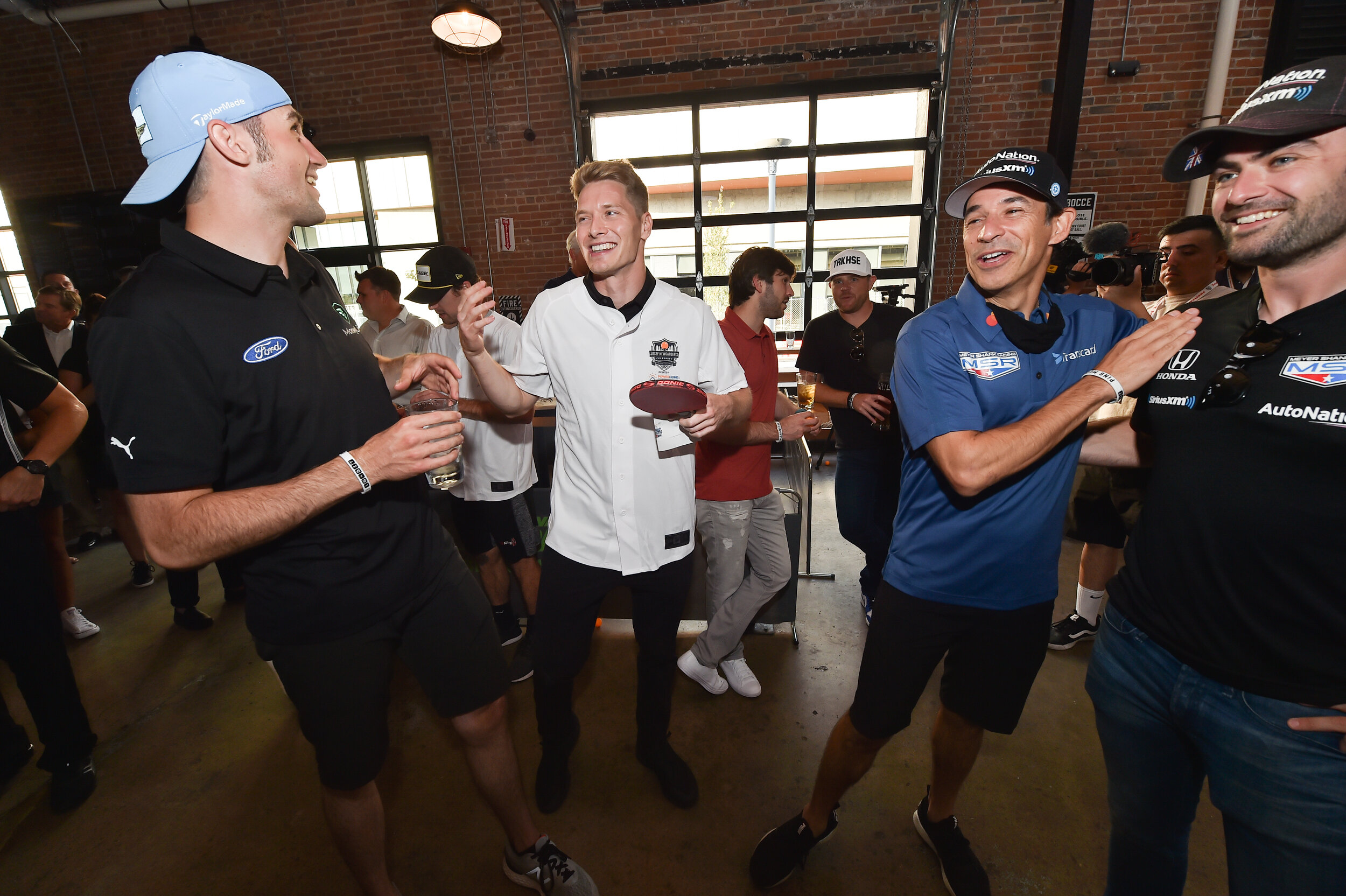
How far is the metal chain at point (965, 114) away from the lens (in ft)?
17.2

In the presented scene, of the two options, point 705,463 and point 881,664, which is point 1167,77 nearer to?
point 705,463

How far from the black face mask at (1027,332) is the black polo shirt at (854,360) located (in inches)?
55.8

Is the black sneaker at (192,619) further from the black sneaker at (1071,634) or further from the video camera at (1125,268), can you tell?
the video camera at (1125,268)

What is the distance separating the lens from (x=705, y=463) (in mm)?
2533

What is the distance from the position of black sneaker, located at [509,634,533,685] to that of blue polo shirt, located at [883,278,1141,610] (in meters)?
2.06

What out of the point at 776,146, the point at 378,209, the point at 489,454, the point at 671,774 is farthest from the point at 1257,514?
the point at 378,209

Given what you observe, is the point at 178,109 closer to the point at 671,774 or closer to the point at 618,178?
the point at 618,178

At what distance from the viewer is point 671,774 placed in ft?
7.09

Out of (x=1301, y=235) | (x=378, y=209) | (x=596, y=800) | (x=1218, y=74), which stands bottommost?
(x=596, y=800)

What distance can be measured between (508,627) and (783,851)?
192cm

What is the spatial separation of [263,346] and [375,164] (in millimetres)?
6631

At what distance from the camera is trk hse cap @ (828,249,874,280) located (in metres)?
3.16

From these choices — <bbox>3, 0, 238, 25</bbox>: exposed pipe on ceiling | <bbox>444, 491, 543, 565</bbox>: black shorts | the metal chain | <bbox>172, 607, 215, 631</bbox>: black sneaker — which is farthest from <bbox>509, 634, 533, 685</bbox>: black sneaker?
<bbox>3, 0, 238, 25</bbox>: exposed pipe on ceiling

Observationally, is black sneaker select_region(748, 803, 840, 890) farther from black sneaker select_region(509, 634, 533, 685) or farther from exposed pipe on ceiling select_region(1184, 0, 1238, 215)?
exposed pipe on ceiling select_region(1184, 0, 1238, 215)
